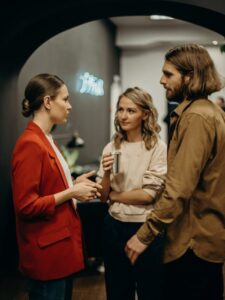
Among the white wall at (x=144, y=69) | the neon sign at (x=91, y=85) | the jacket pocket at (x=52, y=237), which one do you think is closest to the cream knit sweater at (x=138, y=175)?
the jacket pocket at (x=52, y=237)

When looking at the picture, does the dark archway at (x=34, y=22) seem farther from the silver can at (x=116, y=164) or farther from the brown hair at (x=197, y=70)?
the brown hair at (x=197, y=70)

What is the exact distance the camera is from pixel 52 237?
1.95 meters

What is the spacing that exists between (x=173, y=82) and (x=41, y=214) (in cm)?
77

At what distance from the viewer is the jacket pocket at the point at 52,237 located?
1.94 metres

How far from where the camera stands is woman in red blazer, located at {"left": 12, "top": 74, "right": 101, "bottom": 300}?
6.17ft

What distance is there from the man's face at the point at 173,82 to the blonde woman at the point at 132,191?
477 millimetres

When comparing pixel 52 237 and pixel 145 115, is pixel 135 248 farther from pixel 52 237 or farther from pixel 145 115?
pixel 145 115

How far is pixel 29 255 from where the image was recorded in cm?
196

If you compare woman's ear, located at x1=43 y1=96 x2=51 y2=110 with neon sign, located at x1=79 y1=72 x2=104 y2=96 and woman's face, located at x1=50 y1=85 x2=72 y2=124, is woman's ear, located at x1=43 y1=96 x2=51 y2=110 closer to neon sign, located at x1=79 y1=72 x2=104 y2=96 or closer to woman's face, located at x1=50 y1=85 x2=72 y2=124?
woman's face, located at x1=50 y1=85 x2=72 y2=124

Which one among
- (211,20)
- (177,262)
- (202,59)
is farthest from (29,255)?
(211,20)

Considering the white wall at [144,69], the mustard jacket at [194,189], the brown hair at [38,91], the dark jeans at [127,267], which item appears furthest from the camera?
the white wall at [144,69]

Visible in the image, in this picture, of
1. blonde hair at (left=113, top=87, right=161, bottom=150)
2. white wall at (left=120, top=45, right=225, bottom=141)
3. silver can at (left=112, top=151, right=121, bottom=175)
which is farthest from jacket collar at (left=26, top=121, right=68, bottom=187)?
white wall at (left=120, top=45, right=225, bottom=141)

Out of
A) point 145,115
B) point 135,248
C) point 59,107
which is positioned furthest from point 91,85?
point 135,248

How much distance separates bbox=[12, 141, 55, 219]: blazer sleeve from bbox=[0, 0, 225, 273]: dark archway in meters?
1.48
